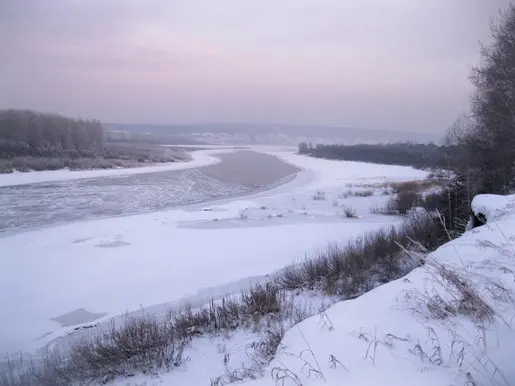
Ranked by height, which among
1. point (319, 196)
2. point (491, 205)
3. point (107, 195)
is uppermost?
point (491, 205)

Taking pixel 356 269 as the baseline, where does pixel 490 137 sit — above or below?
above

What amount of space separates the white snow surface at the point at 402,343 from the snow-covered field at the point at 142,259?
4.02m

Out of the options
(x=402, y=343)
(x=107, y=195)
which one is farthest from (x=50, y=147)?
(x=402, y=343)

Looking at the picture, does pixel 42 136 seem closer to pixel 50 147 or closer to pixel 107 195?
pixel 50 147

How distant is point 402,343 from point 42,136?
51621 mm

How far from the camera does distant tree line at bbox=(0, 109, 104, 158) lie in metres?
41.2

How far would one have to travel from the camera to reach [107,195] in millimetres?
24312

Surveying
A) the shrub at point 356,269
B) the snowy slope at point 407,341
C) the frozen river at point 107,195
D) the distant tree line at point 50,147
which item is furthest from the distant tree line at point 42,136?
the snowy slope at point 407,341

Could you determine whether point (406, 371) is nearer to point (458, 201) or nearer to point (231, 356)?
point (231, 356)

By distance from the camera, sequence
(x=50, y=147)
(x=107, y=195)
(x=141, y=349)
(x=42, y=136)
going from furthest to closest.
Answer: (x=42, y=136) → (x=50, y=147) → (x=107, y=195) → (x=141, y=349)

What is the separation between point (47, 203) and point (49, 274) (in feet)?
40.8

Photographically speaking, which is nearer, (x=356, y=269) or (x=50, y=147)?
(x=356, y=269)

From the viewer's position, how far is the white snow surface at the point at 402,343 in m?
2.68

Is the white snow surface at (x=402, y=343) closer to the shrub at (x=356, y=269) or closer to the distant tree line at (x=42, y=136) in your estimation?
Result: the shrub at (x=356, y=269)
